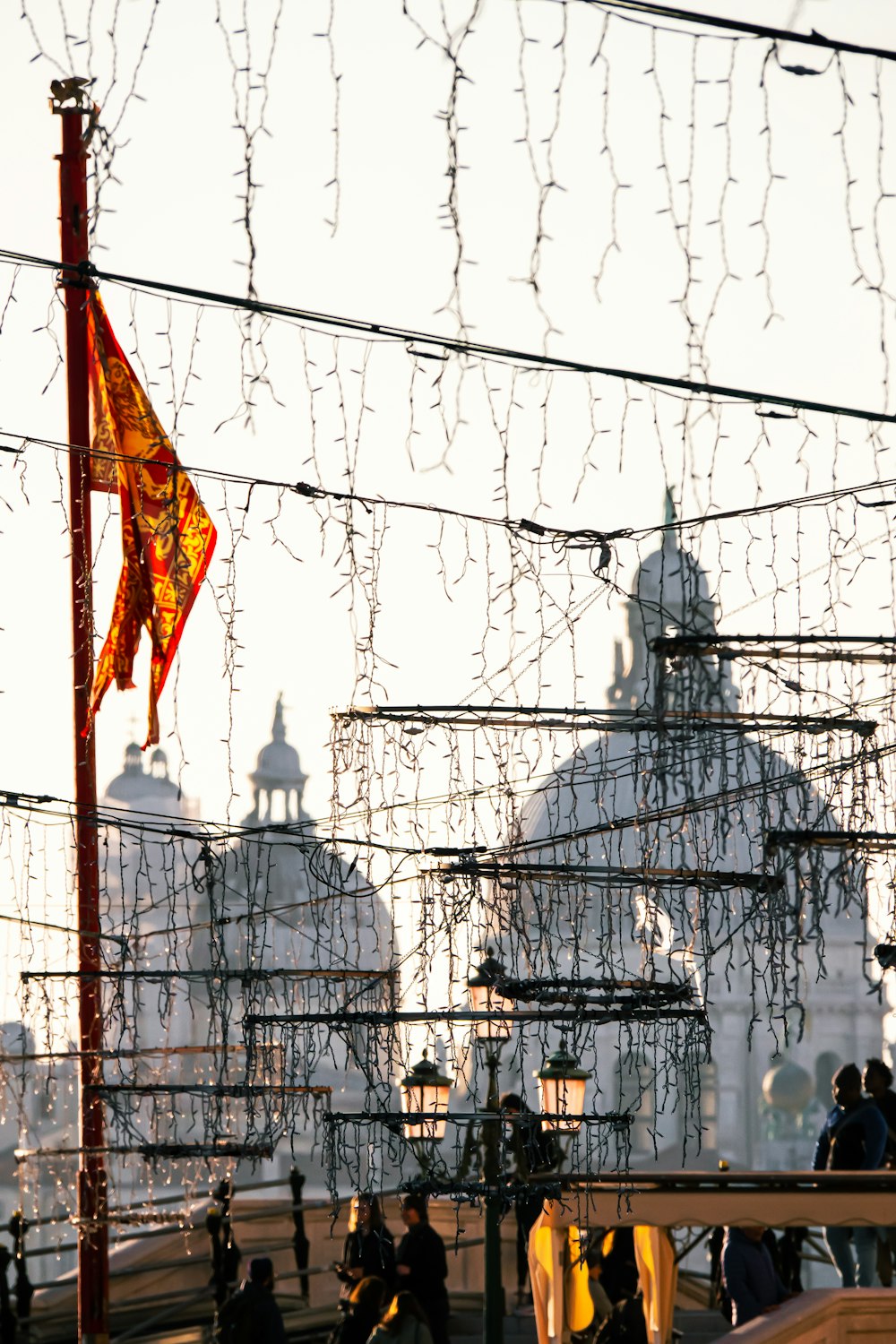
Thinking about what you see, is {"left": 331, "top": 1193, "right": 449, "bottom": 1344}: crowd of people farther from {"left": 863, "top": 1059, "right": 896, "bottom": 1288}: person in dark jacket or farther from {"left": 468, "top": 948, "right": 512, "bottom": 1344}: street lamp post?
{"left": 863, "top": 1059, "right": 896, "bottom": 1288}: person in dark jacket

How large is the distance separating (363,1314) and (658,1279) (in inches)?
64.4

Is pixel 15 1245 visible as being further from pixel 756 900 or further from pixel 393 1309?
pixel 756 900

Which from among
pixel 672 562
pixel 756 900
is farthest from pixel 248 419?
pixel 672 562

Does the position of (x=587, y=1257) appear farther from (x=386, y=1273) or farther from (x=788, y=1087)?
(x=788, y=1087)

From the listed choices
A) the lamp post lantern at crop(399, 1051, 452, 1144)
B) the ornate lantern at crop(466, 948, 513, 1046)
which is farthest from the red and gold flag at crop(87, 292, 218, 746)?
the lamp post lantern at crop(399, 1051, 452, 1144)

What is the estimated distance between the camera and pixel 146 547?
11109 mm

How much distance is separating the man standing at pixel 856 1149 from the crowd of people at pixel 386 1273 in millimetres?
2250

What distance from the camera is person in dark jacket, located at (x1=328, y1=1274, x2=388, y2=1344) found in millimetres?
12547

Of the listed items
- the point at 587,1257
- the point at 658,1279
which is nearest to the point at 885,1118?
the point at 658,1279

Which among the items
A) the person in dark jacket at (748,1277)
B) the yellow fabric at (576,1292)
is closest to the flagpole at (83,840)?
the yellow fabric at (576,1292)

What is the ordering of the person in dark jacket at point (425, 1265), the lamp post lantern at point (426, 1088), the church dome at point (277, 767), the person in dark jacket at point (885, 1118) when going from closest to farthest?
1. the lamp post lantern at point (426, 1088)
2. the person in dark jacket at point (425, 1265)
3. the person in dark jacket at point (885, 1118)
4. the church dome at point (277, 767)

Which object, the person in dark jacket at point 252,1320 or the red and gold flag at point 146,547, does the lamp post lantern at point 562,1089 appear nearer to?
the person in dark jacket at point 252,1320

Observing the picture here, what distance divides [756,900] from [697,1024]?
5.32 ft

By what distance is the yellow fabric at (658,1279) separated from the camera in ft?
42.3
